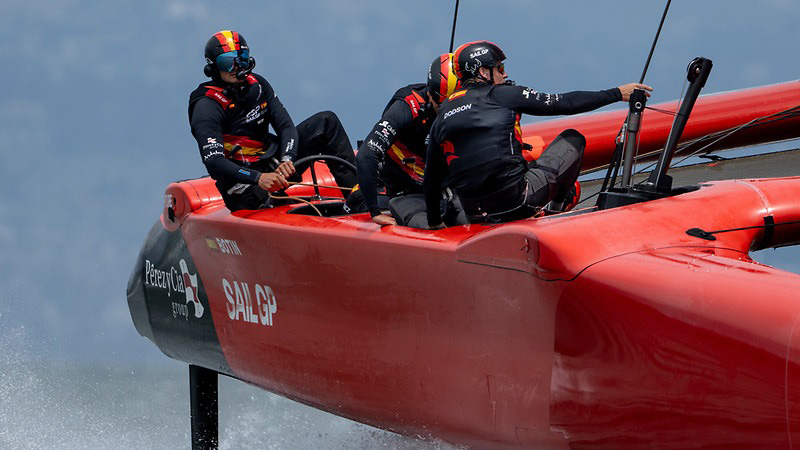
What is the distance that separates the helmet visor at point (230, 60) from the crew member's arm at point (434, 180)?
1.51m

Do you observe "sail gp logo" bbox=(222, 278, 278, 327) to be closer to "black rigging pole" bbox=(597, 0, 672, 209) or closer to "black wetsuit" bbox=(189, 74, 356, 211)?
"black wetsuit" bbox=(189, 74, 356, 211)

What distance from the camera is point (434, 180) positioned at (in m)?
3.88

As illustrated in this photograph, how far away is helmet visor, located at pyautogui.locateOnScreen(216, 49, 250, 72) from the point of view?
5055 millimetres

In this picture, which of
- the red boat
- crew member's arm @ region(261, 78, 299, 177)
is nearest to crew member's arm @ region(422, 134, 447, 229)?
the red boat

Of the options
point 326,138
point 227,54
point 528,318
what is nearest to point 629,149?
point 528,318

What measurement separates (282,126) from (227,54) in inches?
18.3

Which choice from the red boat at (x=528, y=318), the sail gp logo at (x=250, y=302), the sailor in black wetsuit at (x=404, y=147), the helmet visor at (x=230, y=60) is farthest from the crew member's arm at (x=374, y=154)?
the helmet visor at (x=230, y=60)

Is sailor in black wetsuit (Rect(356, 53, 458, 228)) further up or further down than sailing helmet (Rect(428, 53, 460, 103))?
further down

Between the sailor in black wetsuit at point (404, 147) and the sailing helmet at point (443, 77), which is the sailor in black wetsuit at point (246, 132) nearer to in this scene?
the sailor in black wetsuit at point (404, 147)

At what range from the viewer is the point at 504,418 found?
3.28 m

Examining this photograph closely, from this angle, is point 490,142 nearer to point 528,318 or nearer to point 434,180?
point 434,180

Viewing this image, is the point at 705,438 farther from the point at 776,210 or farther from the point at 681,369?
the point at 776,210

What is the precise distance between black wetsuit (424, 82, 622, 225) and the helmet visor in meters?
1.53

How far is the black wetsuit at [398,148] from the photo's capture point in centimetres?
433
